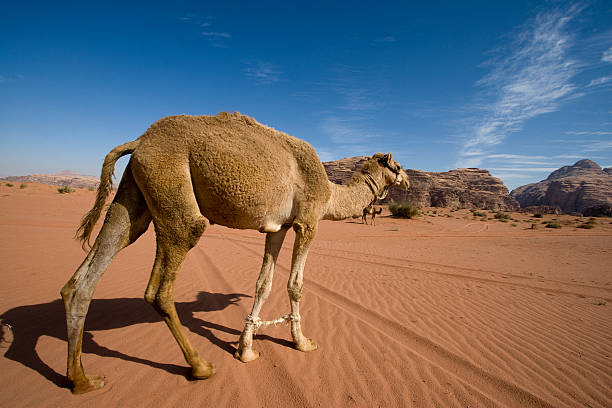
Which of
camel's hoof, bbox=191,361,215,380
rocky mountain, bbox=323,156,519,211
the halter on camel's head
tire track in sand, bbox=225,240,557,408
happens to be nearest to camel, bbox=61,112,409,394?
camel's hoof, bbox=191,361,215,380

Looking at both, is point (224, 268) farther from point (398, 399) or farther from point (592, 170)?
point (592, 170)

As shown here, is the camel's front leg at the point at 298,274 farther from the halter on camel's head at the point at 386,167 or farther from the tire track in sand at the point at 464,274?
the tire track in sand at the point at 464,274

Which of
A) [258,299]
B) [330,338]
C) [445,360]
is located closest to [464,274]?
[445,360]

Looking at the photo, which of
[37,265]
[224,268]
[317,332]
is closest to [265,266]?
[317,332]

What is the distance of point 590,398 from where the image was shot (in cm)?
273

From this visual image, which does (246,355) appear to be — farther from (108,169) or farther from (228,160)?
(108,169)

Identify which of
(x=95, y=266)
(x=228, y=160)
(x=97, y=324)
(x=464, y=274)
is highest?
(x=228, y=160)

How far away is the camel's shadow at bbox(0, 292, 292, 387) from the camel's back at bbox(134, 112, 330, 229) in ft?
6.46

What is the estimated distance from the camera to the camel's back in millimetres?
2338

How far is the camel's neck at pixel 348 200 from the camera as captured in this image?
129 inches

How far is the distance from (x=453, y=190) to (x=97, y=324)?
6498 cm


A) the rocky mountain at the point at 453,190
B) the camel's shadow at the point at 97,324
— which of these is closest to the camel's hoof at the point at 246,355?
the camel's shadow at the point at 97,324

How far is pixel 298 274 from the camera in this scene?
3168mm

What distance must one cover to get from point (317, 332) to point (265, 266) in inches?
60.3
